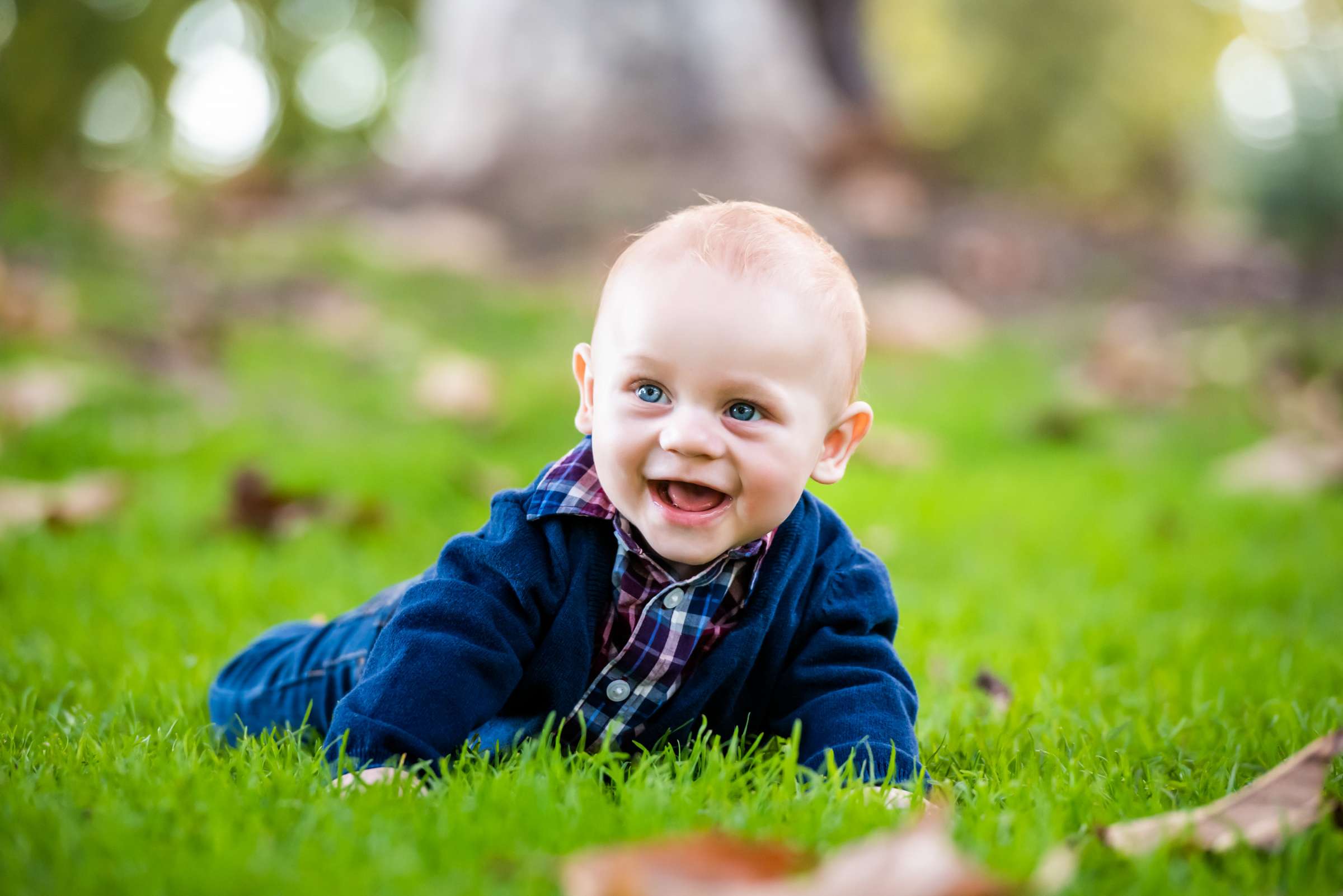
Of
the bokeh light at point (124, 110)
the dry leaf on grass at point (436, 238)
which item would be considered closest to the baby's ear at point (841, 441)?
the dry leaf on grass at point (436, 238)

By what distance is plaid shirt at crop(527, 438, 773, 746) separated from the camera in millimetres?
2027

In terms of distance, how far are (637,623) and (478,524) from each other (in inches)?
86.5

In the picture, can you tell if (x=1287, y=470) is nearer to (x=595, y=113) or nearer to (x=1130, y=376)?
(x=1130, y=376)

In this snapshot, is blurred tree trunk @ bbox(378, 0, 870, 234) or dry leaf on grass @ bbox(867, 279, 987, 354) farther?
blurred tree trunk @ bbox(378, 0, 870, 234)

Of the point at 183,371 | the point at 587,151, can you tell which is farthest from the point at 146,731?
the point at 587,151

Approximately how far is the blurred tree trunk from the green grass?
111 cm

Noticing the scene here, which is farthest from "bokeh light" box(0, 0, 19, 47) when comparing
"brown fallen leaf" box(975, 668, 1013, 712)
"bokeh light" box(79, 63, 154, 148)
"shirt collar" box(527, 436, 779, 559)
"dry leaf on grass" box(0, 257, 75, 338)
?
"brown fallen leaf" box(975, 668, 1013, 712)

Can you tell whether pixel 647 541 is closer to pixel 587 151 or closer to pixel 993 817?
pixel 993 817

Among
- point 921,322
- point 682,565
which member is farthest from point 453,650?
point 921,322

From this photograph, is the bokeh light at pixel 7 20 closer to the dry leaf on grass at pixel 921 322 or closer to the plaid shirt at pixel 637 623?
the dry leaf on grass at pixel 921 322

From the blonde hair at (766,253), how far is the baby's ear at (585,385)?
159 millimetres

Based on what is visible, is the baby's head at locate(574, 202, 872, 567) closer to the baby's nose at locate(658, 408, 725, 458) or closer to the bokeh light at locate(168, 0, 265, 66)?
the baby's nose at locate(658, 408, 725, 458)

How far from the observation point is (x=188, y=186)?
8.48m

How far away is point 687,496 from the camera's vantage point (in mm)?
1979
